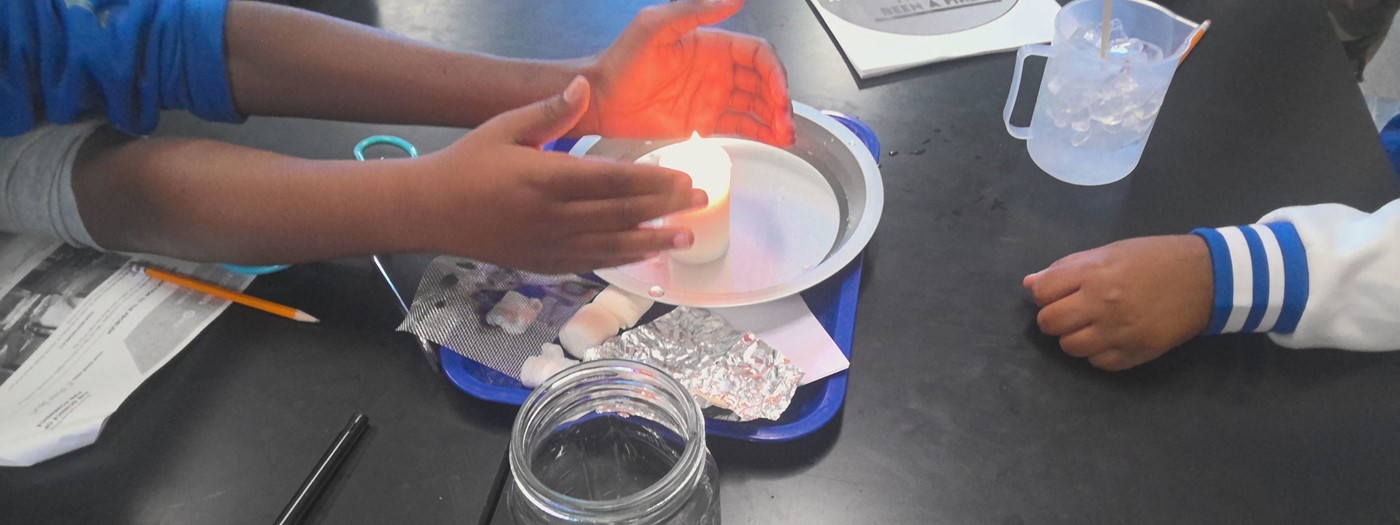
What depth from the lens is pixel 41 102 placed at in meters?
0.64

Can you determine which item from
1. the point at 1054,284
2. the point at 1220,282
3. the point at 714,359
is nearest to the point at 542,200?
the point at 714,359

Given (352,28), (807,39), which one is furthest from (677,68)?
(352,28)

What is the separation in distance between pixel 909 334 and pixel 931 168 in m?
0.20

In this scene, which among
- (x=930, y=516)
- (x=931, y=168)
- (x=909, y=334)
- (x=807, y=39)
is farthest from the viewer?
(x=807, y=39)

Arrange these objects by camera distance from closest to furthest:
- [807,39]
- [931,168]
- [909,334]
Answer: [909,334] < [931,168] < [807,39]

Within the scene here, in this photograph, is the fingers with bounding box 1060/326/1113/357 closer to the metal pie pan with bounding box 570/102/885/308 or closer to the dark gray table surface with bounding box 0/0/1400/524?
the dark gray table surface with bounding box 0/0/1400/524

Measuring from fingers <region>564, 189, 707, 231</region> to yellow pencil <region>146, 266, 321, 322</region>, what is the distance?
0.22 m

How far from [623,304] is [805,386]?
15 cm

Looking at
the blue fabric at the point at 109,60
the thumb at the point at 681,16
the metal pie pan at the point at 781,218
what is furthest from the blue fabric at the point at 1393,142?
the blue fabric at the point at 109,60

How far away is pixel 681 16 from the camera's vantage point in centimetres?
72

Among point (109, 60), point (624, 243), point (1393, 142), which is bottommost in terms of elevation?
point (1393, 142)

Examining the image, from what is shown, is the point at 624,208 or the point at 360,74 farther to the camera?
the point at 360,74

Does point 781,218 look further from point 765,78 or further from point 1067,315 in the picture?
point 1067,315

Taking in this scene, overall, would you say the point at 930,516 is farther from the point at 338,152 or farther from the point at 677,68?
the point at 338,152
